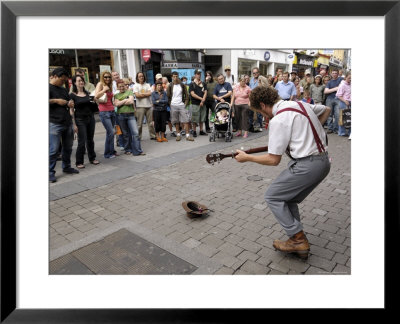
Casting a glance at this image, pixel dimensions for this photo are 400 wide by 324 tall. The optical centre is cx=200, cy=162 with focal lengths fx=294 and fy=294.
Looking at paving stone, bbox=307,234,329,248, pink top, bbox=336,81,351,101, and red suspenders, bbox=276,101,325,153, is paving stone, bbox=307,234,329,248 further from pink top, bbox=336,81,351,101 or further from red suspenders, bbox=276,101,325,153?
pink top, bbox=336,81,351,101

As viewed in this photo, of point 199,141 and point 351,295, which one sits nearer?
point 351,295

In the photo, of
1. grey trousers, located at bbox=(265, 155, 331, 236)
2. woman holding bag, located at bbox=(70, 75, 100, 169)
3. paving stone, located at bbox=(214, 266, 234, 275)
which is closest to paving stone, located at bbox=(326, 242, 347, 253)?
grey trousers, located at bbox=(265, 155, 331, 236)

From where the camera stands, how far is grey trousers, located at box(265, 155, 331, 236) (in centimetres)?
247

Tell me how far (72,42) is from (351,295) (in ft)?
7.23

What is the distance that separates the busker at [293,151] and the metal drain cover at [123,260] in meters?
1.01

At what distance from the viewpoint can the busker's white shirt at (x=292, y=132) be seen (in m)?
2.29

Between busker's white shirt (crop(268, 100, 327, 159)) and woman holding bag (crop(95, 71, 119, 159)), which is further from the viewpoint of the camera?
woman holding bag (crop(95, 71, 119, 159))

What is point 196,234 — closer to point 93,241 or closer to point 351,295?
point 93,241

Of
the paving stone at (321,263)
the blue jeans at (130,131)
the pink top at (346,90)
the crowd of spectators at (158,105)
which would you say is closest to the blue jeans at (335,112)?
the crowd of spectators at (158,105)

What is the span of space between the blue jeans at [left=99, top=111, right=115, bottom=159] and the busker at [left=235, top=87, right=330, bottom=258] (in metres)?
4.89

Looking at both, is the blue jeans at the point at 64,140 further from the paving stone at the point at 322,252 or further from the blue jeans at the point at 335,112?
the blue jeans at the point at 335,112

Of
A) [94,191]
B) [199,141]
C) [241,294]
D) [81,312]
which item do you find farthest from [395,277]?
[199,141]

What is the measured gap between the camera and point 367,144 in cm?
172

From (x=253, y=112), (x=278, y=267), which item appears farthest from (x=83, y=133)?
(x=253, y=112)
